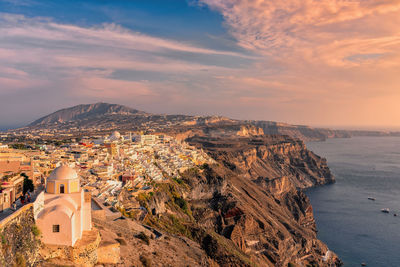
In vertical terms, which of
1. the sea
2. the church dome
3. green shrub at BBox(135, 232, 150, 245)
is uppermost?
the church dome

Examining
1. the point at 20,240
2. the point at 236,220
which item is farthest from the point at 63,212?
the point at 236,220

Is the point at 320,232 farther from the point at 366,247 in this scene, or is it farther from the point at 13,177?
the point at 13,177

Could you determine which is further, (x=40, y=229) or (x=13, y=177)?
(x=13, y=177)

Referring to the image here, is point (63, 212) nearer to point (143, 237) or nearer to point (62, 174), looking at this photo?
point (62, 174)

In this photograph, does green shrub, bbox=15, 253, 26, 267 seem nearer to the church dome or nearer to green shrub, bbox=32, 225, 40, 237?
green shrub, bbox=32, 225, 40, 237

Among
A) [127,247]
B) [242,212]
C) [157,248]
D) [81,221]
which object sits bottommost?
[242,212]

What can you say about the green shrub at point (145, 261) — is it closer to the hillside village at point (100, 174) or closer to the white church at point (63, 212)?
the hillside village at point (100, 174)

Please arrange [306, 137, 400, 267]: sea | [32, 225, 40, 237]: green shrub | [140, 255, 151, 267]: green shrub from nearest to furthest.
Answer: [32, 225, 40, 237]: green shrub, [140, 255, 151, 267]: green shrub, [306, 137, 400, 267]: sea

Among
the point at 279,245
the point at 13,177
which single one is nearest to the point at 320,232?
the point at 279,245

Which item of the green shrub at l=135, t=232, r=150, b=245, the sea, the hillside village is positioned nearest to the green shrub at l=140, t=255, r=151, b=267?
the hillside village
